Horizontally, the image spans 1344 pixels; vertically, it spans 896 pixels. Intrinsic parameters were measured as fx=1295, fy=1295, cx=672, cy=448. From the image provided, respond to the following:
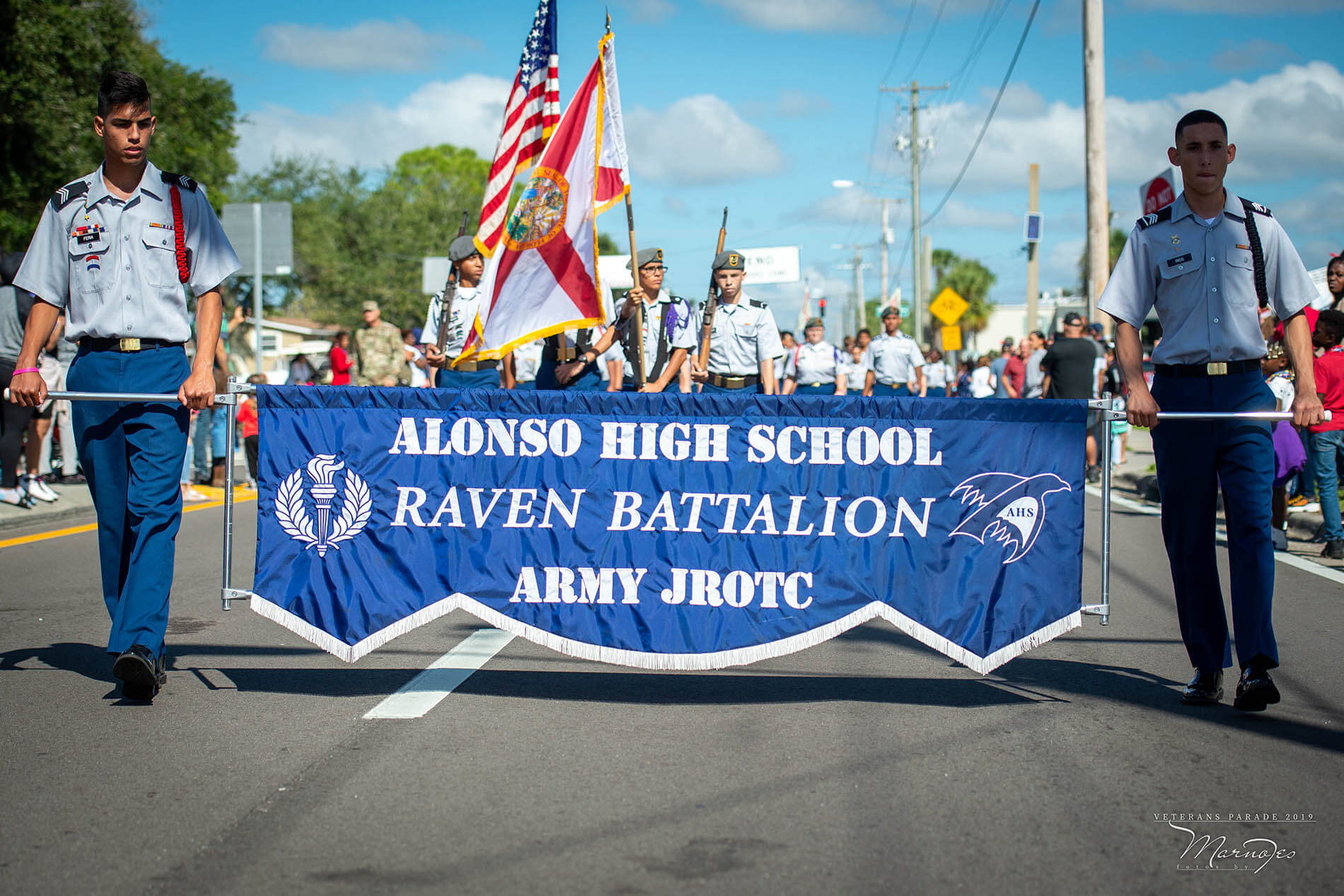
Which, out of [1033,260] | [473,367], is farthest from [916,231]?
[473,367]

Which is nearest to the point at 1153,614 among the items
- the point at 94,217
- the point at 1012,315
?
the point at 94,217

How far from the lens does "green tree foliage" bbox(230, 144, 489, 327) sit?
63.6 metres

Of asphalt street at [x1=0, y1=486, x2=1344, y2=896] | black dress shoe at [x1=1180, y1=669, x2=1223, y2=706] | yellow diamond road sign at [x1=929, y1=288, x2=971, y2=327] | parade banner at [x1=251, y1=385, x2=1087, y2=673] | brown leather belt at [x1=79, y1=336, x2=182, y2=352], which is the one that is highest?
yellow diamond road sign at [x1=929, y1=288, x2=971, y2=327]

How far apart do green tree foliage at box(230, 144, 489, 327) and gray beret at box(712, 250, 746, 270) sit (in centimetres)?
5285

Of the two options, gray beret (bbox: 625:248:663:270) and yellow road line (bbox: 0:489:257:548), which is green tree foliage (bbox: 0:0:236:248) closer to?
yellow road line (bbox: 0:489:257:548)

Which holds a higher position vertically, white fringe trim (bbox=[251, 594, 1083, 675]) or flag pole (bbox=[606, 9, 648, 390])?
flag pole (bbox=[606, 9, 648, 390])

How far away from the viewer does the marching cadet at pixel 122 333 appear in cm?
503

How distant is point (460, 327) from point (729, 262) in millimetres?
2308

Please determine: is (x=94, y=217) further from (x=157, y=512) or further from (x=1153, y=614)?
(x=1153, y=614)

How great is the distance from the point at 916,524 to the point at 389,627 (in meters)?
2.06

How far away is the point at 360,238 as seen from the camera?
216ft

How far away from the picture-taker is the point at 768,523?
4.96 meters

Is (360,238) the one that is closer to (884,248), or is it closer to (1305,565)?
(884,248)

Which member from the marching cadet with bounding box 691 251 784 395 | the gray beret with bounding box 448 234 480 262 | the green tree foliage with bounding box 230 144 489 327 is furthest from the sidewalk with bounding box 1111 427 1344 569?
the green tree foliage with bounding box 230 144 489 327
